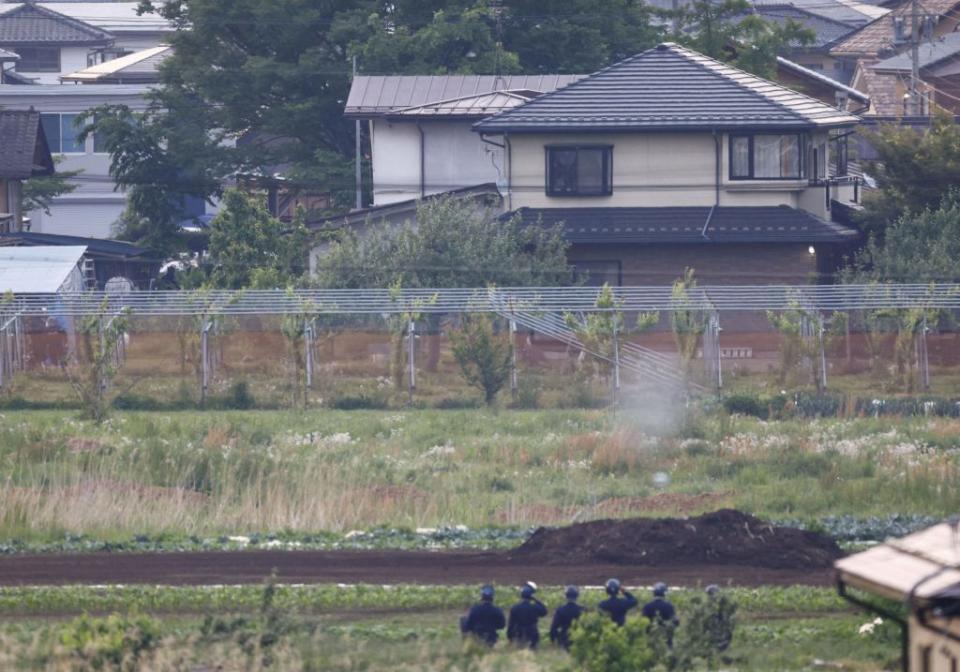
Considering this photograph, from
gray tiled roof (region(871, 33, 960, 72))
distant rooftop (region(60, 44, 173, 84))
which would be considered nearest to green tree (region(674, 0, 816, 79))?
gray tiled roof (region(871, 33, 960, 72))

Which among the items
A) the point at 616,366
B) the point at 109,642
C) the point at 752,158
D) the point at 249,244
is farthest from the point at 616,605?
the point at 249,244

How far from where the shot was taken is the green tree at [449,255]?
31.3 meters

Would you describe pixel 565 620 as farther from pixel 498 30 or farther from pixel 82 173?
pixel 82 173

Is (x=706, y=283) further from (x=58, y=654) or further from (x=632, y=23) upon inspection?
(x=58, y=654)

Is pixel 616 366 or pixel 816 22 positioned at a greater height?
pixel 816 22

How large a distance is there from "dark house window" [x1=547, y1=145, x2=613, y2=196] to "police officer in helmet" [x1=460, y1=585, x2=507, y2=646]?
80.1ft

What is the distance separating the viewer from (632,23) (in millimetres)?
48406

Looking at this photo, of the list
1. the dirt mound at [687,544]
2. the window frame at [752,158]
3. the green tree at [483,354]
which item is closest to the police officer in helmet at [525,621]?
the dirt mound at [687,544]

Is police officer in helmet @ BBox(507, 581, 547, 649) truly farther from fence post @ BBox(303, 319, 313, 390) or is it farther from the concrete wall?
the concrete wall

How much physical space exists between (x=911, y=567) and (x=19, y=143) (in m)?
37.9

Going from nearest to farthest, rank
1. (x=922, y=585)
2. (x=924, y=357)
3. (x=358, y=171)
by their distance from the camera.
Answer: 1. (x=922, y=585)
2. (x=924, y=357)
3. (x=358, y=171)

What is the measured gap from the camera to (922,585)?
256 inches

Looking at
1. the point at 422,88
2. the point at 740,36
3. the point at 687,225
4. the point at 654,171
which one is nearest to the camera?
the point at 687,225

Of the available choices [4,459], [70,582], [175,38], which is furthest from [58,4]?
[70,582]
